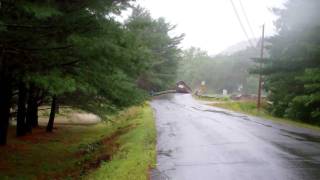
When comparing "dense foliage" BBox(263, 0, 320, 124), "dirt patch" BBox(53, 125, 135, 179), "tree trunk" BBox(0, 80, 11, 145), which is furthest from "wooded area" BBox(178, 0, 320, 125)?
"tree trunk" BBox(0, 80, 11, 145)

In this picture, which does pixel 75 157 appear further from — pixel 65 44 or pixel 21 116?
pixel 65 44

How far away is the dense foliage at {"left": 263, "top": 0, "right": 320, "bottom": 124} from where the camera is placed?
1112 inches

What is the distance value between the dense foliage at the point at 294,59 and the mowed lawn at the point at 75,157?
1244 cm

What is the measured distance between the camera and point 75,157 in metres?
18.5

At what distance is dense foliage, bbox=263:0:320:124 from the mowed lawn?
12.4m

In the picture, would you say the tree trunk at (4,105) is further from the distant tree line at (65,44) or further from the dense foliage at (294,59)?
the dense foliage at (294,59)

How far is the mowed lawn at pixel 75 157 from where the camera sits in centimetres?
1137

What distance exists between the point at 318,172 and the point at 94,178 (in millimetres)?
5084

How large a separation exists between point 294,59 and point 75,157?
57.1 feet

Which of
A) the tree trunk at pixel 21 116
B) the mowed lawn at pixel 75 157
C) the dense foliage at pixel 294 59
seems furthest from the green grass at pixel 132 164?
the dense foliage at pixel 294 59

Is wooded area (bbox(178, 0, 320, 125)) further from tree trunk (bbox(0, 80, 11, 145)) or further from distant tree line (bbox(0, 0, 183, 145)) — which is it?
tree trunk (bbox(0, 80, 11, 145))

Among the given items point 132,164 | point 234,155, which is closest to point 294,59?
point 234,155

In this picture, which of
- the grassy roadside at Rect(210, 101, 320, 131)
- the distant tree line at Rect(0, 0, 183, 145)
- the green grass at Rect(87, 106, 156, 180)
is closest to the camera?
the green grass at Rect(87, 106, 156, 180)

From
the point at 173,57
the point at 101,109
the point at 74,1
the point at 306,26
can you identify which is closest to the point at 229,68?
the point at 173,57
